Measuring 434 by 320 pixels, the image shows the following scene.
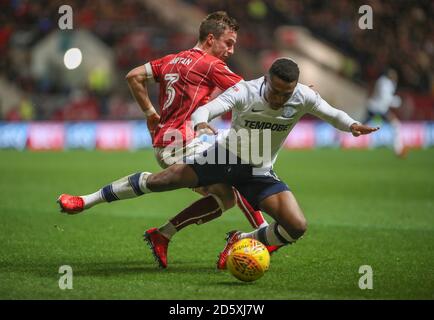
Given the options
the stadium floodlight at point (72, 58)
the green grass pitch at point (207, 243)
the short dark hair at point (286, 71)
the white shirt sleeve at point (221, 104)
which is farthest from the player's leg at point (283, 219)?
the stadium floodlight at point (72, 58)

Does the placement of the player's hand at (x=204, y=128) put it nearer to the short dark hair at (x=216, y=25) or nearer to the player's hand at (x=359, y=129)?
the player's hand at (x=359, y=129)

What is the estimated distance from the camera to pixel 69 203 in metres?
7.04

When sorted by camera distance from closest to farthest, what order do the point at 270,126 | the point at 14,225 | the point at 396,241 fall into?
the point at 270,126, the point at 396,241, the point at 14,225

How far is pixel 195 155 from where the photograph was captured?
282 inches

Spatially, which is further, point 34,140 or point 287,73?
point 34,140

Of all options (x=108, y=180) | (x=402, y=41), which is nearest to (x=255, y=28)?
(x=402, y=41)

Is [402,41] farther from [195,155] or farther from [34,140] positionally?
[195,155]

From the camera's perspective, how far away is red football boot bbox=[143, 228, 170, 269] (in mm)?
7172

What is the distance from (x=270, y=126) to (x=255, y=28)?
24.2 m

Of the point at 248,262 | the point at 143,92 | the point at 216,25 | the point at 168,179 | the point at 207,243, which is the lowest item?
the point at 207,243

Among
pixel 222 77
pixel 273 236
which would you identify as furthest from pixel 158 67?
pixel 273 236

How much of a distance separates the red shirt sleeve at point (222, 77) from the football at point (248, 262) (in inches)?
60.6

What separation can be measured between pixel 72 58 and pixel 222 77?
2259 cm

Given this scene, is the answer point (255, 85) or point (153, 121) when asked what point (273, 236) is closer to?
point (255, 85)
